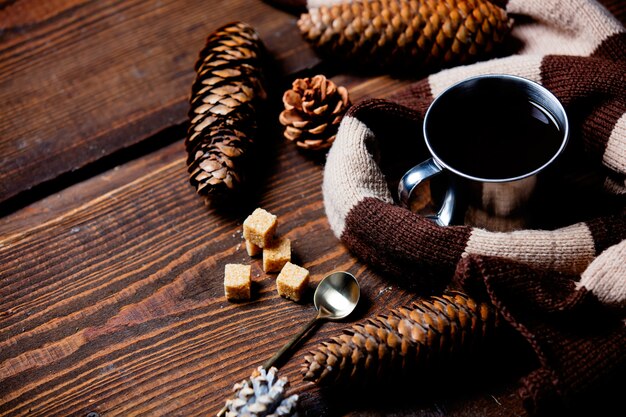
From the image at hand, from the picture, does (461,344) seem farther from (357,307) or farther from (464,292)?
(357,307)

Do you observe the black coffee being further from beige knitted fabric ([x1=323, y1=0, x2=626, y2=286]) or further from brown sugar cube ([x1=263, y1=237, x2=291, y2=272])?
brown sugar cube ([x1=263, y1=237, x2=291, y2=272])

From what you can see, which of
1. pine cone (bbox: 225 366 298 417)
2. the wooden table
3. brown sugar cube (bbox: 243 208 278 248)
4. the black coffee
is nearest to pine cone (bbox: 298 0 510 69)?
the wooden table

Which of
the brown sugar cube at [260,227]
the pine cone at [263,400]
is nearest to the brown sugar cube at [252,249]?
the brown sugar cube at [260,227]

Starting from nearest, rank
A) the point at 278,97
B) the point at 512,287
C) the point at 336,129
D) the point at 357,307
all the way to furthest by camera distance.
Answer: the point at 512,287
the point at 357,307
the point at 336,129
the point at 278,97

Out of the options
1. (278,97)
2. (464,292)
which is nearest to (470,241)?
(464,292)

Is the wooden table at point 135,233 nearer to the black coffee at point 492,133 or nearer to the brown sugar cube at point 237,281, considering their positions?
the brown sugar cube at point 237,281
